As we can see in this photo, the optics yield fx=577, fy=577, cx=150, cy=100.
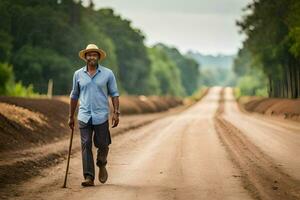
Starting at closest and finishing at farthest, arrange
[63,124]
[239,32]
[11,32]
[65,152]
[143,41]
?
[65,152], [63,124], [239,32], [11,32], [143,41]

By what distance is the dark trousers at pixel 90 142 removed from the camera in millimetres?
9548

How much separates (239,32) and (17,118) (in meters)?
42.1

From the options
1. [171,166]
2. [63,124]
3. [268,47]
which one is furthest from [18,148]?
[268,47]

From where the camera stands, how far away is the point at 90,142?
960 centimetres

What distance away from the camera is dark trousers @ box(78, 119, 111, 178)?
9.55m

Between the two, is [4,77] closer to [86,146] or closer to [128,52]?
[86,146]

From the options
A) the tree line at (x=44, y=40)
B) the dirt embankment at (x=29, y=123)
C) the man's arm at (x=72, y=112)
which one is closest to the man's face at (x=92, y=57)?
the man's arm at (x=72, y=112)

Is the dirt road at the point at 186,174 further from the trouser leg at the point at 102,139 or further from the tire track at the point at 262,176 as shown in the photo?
the trouser leg at the point at 102,139

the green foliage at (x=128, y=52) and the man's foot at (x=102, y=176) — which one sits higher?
the green foliage at (x=128, y=52)

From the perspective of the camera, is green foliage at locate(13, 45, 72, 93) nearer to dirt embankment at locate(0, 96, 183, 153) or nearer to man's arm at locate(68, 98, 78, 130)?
dirt embankment at locate(0, 96, 183, 153)

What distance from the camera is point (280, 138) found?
20.0m

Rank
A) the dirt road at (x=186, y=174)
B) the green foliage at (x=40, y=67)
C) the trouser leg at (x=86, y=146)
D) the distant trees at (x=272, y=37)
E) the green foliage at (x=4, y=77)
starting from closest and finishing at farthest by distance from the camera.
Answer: the dirt road at (x=186, y=174), the trouser leg at (x=86, y=146), the green foliage at (x=4, y=77), the distant trees at (x=272, y=37), the green foliage at (x=40, y=67)

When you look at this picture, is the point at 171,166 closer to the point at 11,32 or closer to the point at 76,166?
the point at 76,166

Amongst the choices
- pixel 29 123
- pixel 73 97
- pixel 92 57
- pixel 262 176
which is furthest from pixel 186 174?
pixel 29 123
